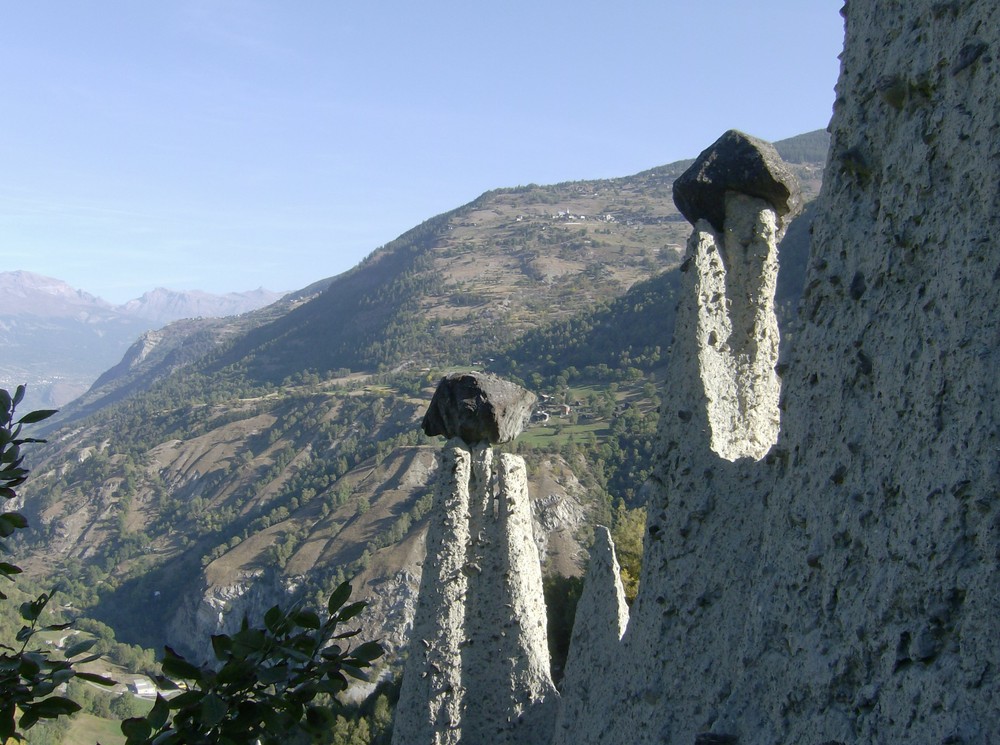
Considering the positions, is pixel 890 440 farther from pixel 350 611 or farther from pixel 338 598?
pixel 338 598

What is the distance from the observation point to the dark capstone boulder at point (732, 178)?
6324 mm

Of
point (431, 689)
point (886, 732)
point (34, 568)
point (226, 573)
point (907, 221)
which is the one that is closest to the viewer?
point (886, 732)

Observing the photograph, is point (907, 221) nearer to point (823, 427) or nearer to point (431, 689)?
point (823, 427)

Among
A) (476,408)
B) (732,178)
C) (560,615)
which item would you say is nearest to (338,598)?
(732,178)

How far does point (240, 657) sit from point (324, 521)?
3903 inches

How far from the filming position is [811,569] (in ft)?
12.0

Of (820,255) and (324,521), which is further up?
(820,255)

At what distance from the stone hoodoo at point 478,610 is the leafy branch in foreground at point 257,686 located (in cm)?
451

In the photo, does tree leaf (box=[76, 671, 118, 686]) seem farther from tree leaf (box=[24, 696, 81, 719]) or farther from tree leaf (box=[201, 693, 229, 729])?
tree leaf (box=[201, 693, 229, 729])

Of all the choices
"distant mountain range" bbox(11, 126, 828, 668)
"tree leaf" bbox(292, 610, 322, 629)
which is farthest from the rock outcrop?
"distant mountain range" bbox(11, 126, 828, 668)

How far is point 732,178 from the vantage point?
6.37 metres

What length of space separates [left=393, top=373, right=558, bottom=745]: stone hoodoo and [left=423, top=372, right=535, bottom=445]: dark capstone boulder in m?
0.01

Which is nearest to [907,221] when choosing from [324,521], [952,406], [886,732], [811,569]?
[952,406]

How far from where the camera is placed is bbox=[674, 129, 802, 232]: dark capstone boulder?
6324 millimetres
